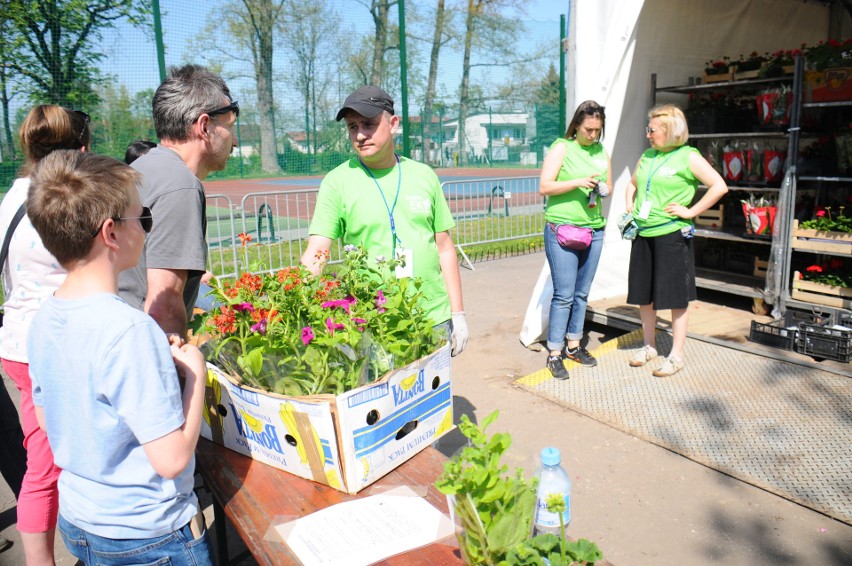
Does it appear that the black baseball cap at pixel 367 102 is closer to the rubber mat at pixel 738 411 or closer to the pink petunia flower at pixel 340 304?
the pink petunia flower at pixel 340 304

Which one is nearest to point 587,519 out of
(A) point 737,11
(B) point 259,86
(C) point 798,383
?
(C) point 798,383

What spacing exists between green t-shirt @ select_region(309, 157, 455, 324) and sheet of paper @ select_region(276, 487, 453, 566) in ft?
4.06

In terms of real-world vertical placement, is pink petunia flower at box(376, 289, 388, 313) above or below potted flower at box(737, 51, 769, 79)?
below

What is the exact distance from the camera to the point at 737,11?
6879mm

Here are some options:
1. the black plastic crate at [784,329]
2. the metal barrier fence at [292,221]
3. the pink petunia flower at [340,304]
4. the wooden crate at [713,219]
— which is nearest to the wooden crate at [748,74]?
the wooden crate at [713,219]

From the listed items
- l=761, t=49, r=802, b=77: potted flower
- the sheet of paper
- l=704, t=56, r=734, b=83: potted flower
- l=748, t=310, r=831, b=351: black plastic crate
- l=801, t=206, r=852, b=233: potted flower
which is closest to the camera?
the sheet of paper

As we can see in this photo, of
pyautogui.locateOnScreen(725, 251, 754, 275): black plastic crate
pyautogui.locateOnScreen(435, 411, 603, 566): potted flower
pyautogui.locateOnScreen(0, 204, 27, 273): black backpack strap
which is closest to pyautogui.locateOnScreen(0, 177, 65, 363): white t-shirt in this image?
pyautogui.locateOnScreen(0, 204, 27, 273): black backpack strap

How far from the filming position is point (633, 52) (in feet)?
19.2

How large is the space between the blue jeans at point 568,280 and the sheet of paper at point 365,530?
Answer: 10.7 feet

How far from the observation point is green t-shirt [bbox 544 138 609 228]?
4.67 metres

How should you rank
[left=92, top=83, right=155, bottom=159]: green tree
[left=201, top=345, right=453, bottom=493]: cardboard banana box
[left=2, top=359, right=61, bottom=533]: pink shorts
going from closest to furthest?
1. [left=201, top=345, right=453, bottom=493]: cardboard banana box
2. [left=2, top=359, right=61, bottom=533]: pink shorts
3. [left=92, top=83, right=155, bottom=159]: green tree

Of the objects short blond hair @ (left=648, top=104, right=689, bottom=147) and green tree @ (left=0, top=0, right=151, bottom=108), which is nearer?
short blond hair @ (left=648, top=104, right=689, bottom=147)

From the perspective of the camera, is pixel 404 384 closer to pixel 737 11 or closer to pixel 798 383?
pixel 798 383

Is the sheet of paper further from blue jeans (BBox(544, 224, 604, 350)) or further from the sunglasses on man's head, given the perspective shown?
blue jeans (BBox(544, 224, 604, 350))
